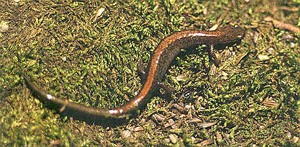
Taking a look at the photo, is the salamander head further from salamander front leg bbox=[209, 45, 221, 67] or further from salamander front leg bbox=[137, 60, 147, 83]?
salamander front leg bbox=[137, 60, 147, 83]

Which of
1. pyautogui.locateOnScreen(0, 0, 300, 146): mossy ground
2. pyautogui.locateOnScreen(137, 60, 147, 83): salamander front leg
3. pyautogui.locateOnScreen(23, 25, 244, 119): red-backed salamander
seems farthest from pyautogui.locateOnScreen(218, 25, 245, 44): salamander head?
pyautogui.locateOnScreen(137, 60, 147, 83): salamander front leg

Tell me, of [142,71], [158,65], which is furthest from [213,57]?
[142,71]

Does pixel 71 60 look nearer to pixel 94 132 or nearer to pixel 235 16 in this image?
pixel 94 132

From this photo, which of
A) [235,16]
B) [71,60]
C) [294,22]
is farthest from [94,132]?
[294,22]

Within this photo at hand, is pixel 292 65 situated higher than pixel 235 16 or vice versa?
pixel 235 16

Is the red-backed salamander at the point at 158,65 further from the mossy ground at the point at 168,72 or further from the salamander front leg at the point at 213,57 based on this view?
the mossy ground at the point at 168,72

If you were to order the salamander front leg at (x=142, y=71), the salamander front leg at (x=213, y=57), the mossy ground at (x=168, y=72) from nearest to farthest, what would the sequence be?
the mossy ground at (x=168, y=72)
the salamander front leg at (x=142, y=71)
the salamander front leg at (x=213, y=57)

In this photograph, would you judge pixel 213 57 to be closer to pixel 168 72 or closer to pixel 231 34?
pixel 231 34

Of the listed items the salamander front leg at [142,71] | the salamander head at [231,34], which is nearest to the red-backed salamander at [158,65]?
the salamander head at [231,34]
